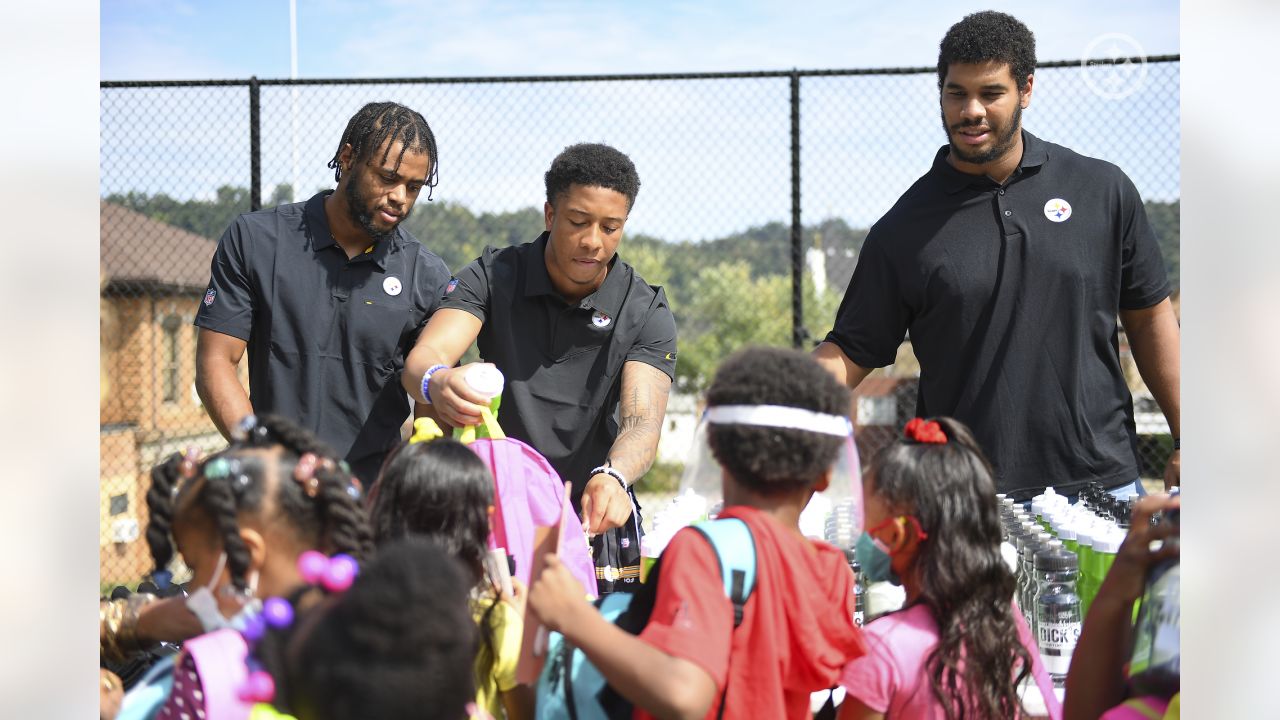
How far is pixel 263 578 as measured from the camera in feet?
5.12

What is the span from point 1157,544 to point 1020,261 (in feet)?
4.16

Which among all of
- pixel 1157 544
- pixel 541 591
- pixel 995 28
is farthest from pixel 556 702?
pixel 995 28

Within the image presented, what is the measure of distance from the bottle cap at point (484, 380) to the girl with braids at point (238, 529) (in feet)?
2.25

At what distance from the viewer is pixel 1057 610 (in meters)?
2.24

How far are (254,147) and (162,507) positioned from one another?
5381mm

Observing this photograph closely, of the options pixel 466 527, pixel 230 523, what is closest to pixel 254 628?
pixel 230 523

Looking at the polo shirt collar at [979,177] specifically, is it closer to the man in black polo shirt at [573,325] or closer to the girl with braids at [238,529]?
the man in black polo shirt at [573,325]

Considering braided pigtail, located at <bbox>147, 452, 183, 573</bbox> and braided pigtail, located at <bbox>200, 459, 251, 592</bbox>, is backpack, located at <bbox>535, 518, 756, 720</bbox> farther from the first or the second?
braided pigtail, located at <bbox>147, 452, 183, 573</bbox>

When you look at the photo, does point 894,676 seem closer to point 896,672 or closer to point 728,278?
point 896,672

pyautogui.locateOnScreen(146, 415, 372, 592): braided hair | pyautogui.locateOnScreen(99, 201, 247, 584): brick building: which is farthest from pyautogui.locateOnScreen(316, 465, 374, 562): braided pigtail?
pyautogui.locateOnScreen(99, 201, 247, 584): brick building

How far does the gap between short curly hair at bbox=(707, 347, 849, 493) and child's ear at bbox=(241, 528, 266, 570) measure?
28.9 inches

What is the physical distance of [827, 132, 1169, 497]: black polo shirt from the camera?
109 inches

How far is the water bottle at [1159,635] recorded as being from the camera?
64.2 inches

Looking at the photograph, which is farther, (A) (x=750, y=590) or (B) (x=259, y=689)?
(A) (x=750, y=590)
